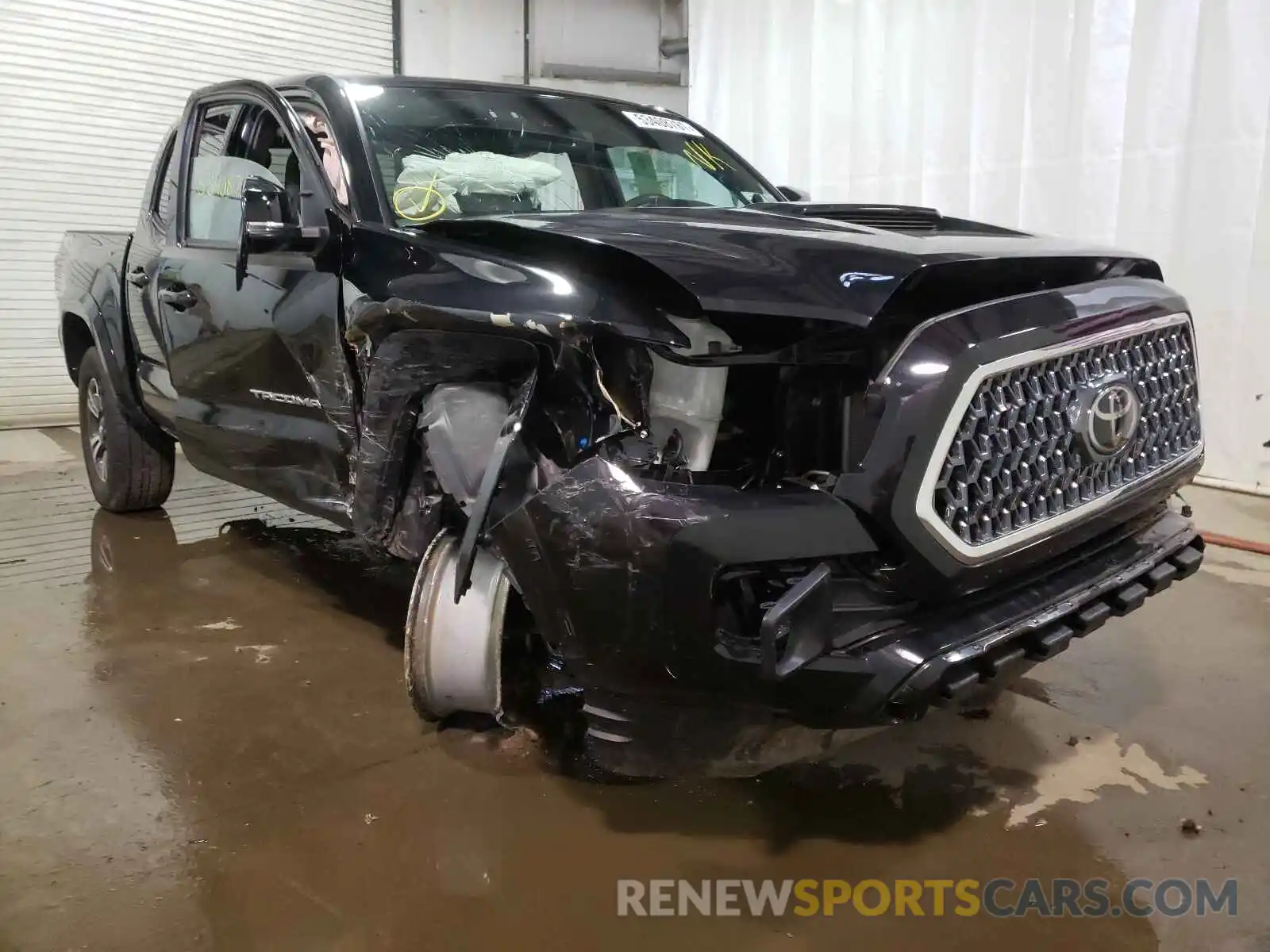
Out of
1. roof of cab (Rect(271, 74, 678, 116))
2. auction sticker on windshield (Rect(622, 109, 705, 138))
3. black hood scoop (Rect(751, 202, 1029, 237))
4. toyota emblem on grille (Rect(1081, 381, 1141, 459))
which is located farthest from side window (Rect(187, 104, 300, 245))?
toyota emblem on grille (Rect(1081, 381, 1141, 459))

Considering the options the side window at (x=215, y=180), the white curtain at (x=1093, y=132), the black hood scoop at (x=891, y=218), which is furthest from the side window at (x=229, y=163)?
the white curtain at (x=1093, y=132)

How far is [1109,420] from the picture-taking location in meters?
1.70

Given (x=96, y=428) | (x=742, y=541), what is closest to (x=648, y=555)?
(x=742, y=541)

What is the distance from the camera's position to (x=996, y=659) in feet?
5.19

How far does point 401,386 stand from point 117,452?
255 centimetres

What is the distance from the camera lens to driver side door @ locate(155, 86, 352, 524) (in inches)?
99.0

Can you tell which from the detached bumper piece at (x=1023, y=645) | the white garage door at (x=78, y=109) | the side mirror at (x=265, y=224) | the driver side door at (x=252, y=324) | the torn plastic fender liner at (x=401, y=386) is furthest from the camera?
the white garage door at (x=78, y=109)

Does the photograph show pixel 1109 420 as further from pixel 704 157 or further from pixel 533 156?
pixel 704 157

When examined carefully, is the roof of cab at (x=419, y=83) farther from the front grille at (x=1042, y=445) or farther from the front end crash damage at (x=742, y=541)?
the front grille at (x=1042, y=445)

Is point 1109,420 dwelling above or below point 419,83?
below

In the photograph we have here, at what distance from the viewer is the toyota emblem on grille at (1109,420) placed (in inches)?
66.4

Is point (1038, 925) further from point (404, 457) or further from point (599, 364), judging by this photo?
point (404, 457)

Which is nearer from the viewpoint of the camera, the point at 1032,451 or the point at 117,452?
the point at 1032,451

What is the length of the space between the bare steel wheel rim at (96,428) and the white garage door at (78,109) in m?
2.88
